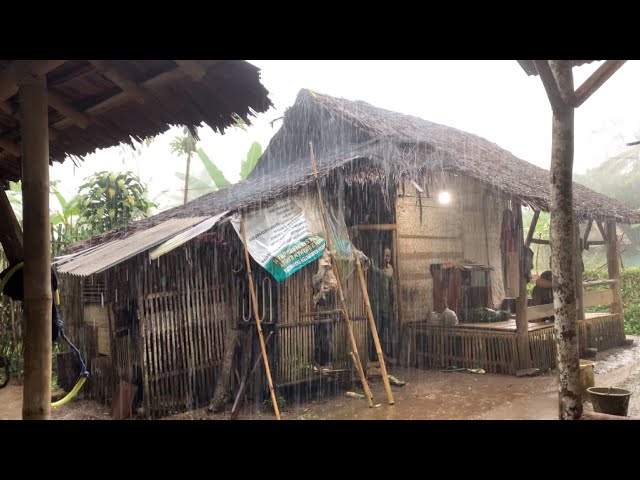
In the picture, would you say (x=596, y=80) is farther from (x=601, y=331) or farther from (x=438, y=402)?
(x=601, y=331)

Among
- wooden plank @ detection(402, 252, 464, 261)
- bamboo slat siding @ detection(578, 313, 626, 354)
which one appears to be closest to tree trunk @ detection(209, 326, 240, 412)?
wooden plank @ detection(402, 252, 464, 261)

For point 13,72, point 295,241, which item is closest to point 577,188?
point 295,241

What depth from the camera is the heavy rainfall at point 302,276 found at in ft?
9.35

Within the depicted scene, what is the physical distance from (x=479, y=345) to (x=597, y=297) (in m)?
4.10

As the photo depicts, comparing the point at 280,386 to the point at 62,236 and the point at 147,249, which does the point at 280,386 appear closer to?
the point at 147,249

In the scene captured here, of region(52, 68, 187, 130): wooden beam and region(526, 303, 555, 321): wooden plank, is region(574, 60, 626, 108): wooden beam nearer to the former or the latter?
region(52, 68, 187, 130): wooden beam

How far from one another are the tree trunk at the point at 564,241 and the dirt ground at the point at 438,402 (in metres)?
1.64

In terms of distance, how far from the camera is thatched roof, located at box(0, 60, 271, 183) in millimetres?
2465

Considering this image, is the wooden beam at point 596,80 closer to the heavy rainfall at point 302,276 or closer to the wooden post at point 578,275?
the heavy rainfall at point 302,276

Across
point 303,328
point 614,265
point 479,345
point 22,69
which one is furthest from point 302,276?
point 614,265

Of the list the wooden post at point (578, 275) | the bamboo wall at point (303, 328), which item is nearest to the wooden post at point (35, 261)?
the bamboo wall at point (303, 328)

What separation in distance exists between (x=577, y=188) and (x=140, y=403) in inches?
442

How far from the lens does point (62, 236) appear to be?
12344mm
